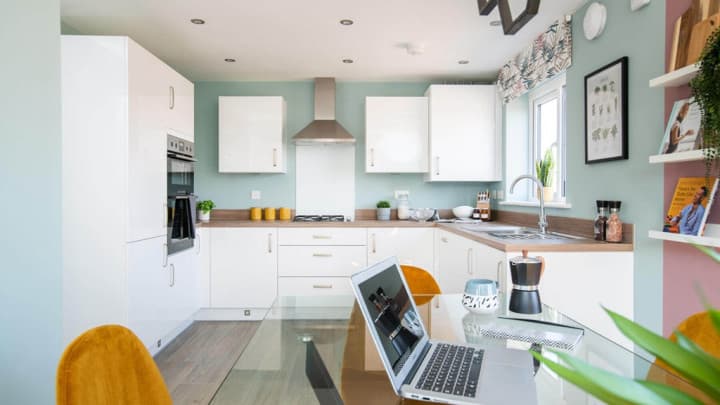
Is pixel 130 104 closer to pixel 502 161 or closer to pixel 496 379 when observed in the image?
pixel 496 379

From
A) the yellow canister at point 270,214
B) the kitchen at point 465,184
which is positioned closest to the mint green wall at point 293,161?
the kitchen at point 465,184

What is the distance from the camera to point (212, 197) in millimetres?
4625

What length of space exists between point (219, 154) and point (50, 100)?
2.64 metres

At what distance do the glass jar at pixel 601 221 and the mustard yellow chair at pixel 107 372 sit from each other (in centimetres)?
228

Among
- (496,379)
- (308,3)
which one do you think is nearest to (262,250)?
(308,3)

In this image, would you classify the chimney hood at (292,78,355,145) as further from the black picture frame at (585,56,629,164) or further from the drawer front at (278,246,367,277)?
the black picture frame at (585,56,629,164)

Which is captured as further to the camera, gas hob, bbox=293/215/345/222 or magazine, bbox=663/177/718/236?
gas hob, bbox=293/215/345/222

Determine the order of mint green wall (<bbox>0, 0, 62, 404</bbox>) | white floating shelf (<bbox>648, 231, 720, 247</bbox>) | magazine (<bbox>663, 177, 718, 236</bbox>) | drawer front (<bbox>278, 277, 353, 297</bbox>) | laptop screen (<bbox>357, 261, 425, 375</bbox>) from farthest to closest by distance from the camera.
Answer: drawer front (<bbox>278, 277, 353, 297</bbox>) → magazine (<bbox>663, 177, 718, 236</bbox>) → white floating shelf (<bbox>648, 231, 720, 247</bbox>) → mint green wall (<bbox>0, 0, 62, 404</bbox>) → laptop screen (<bbox>357, 261, 425, 375</bbox>)

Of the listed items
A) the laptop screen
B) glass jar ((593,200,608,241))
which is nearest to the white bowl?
glass jar ((593,200,608,241))

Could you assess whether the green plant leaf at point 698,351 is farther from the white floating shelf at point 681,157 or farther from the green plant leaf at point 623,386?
the white floating shelf at point 681,157

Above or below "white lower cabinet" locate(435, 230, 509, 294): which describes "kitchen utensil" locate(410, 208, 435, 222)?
above

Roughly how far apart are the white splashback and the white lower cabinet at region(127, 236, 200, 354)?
130 centimetres

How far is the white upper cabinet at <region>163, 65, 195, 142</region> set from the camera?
332cm

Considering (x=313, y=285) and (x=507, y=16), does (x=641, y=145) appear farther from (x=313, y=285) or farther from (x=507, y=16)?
(x=313, y=285)
